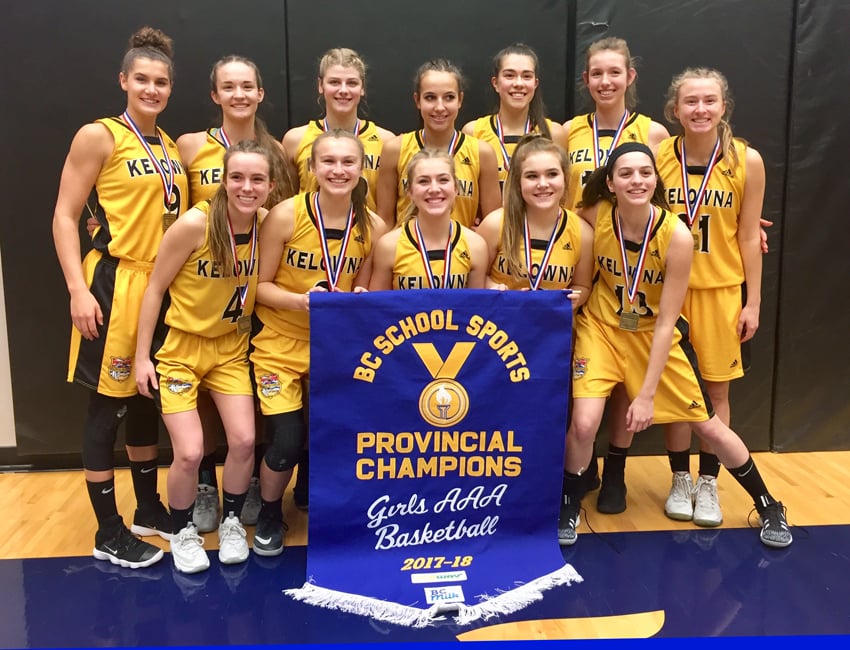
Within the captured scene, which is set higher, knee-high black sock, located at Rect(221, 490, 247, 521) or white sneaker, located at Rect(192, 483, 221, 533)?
knee-high black sock, located at Rect(221, 490, 247, 521)

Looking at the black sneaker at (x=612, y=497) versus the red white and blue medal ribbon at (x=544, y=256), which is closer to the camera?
the red white and blue medal ribbon at (x=544, y=256)

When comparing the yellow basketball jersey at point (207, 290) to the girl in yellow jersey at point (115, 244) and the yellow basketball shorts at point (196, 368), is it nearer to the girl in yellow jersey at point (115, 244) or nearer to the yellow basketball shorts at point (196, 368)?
the yellow basketball shorts at point (196, 368)

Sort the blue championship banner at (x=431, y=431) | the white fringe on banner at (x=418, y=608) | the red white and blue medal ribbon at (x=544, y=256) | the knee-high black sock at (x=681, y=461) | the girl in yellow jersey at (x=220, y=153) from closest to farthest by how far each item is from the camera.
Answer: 1. the white fringe on banner at (x=418, y=608)
2. the blue championship banner at (x=431, y=431)
3. the red white and blue medal ribbon at (x=544, y=256)
4. the girl in yellow jersey at (x=220, y=153)
5. the knee-high black sock at (x=681, y=461)

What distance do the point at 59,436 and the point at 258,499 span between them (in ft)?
4.08

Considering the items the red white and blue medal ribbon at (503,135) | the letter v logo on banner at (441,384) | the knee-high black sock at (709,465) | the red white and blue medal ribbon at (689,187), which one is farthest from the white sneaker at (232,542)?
the red white and blue medal ribbon at (689,187)

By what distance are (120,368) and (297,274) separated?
2.43 ft

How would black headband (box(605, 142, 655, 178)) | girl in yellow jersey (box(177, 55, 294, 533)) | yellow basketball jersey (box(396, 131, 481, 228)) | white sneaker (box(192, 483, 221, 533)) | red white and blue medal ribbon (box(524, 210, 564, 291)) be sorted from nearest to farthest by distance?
black headband (box(605, 142, 655, 178))
red white and blue medal ribbon (box(524, 210, 564, 291))
girl in yellow jersey (box(177, 55, 294, 533))
white sneaker (box(192, 483, 221, 533))
yellow basketball jersey (box(396, 131, 481, 228))

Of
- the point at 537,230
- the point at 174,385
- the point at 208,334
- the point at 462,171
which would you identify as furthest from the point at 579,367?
the point at 174,385

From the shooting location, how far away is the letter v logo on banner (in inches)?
107

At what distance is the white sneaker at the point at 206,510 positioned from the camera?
10.4 ft

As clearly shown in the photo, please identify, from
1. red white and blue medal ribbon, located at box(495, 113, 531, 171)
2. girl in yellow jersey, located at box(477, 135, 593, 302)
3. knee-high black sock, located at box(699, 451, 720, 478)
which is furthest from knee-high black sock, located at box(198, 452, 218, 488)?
knee-high black sock, located at box(699, 451, 720, 478)

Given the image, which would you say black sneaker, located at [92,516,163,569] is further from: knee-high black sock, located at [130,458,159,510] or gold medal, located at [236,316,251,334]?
gold medal, located at [236,316,251,334]

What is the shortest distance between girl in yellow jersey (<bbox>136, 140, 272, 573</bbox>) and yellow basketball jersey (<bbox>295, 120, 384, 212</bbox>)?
16.1 inches

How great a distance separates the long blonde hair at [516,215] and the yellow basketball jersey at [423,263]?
16 cm
